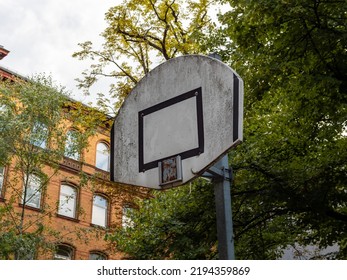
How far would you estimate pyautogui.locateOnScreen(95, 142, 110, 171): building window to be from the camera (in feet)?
92.9

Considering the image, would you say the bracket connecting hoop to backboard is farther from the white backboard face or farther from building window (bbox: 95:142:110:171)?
building window (bbox: 95:142:110:171)

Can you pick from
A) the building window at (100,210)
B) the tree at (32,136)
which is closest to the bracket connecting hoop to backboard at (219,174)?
the tree at (32,136)

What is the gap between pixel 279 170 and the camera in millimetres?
10555

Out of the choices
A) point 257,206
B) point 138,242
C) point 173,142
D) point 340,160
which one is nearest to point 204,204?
point 257,206

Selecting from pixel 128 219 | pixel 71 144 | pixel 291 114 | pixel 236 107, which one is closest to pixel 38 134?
pixel 71 144

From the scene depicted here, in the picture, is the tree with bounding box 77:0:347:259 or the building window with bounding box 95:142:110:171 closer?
the tree with bounding box 77:0:347:259

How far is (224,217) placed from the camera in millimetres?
5570

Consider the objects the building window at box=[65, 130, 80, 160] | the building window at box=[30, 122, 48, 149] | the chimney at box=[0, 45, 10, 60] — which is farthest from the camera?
the chimney at box=[0, 45, 10, 60]

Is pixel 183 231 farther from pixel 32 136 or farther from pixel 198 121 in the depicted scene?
pixel 32 136

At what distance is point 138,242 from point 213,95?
25.4ft

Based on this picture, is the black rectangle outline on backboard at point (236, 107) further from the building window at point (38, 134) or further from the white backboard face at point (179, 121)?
the building window at point (38, 134)

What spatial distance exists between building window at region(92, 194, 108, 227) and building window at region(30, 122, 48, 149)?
38.1ft

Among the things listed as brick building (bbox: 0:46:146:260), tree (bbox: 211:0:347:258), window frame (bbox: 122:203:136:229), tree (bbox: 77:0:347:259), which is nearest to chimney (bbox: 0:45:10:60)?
brick building (bbox: 0:46:146:260)

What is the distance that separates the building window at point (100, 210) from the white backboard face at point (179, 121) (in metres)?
21.5
